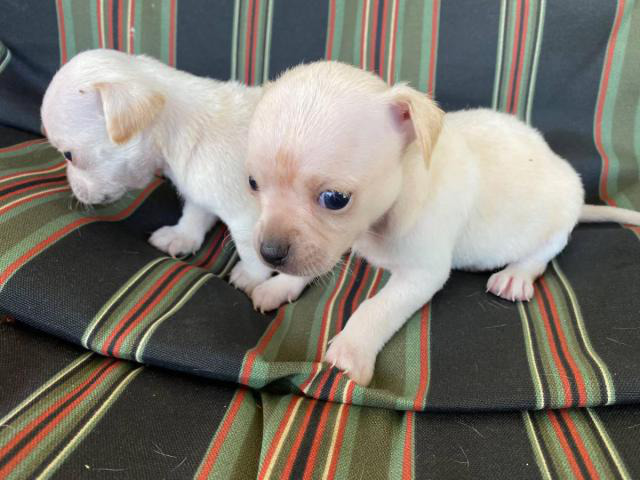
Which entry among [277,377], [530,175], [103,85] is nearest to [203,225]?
[103,85]

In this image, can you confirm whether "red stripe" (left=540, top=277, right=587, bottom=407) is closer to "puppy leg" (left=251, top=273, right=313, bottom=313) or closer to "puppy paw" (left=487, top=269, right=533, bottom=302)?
"puppy paw" (left=487, top=269, right=533, bottom=302)

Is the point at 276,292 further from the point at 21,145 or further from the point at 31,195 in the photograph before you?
the point at 21,145

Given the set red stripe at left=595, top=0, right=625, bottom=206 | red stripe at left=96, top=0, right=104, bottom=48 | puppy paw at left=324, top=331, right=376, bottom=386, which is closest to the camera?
puppy paw at left=324, top=331, right=376, bottom=386

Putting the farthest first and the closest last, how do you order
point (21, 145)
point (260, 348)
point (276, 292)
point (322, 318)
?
1. point (21, 145)
2. point (276, 292)
3. point (322, 318)
4. point (260, 348)

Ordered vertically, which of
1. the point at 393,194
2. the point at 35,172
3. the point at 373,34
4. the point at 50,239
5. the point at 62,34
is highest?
the point at 373,34

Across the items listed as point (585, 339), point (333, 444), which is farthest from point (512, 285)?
point (333, 444)

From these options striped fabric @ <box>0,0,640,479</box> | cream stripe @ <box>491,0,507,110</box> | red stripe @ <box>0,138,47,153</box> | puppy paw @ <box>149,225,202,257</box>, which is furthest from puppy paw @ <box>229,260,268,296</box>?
cream stripe @ <box>491,0,507,110</box>

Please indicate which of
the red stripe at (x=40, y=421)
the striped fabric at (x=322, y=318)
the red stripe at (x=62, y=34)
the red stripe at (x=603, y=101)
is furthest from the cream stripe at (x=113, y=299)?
the red stripe at (x=603, y=101)
